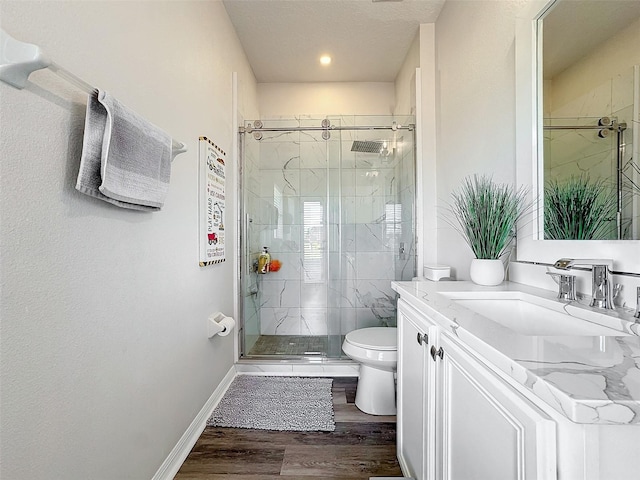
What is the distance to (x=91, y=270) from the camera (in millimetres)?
955

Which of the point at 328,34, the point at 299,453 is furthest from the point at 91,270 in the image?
the point at 328,34

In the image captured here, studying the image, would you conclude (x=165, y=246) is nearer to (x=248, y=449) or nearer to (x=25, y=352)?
(x=25, y=352)

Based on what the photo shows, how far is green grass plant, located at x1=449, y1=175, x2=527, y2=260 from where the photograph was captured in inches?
55.2

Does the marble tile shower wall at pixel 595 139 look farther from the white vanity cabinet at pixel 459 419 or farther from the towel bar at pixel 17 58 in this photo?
the towel bar at pixel 17 58

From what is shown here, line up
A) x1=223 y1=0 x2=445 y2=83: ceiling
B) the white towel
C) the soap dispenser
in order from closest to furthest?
the white towel, x1=223 y1=0 x2=445 y2=83: ceiling, the soap dispenser

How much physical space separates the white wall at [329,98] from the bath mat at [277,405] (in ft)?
8.45

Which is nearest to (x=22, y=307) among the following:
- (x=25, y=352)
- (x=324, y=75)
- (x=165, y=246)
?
(x=25, y=352)

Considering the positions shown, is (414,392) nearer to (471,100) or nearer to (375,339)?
(375,339)

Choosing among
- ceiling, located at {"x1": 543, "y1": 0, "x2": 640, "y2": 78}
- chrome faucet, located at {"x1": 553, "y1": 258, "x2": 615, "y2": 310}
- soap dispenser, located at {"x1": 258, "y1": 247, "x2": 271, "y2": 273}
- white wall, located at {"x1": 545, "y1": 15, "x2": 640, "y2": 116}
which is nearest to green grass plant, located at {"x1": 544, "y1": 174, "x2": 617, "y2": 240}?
chrome faucet, located at {"x1": 553, "y1": 258, "x2": 615, "y2": 310}

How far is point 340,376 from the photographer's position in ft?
8.16

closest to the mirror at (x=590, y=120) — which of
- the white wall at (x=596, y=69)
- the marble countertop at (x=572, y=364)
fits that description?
the white wall at (x=596, y=69)

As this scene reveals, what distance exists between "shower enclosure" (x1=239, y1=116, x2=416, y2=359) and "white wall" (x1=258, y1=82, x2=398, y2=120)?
29.5 inches

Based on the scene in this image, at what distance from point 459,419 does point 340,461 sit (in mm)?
1002

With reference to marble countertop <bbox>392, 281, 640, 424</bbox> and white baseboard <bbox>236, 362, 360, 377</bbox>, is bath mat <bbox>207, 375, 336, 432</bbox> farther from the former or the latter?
marble countertop <bbox>392, 281, 640, 424</bbox>
